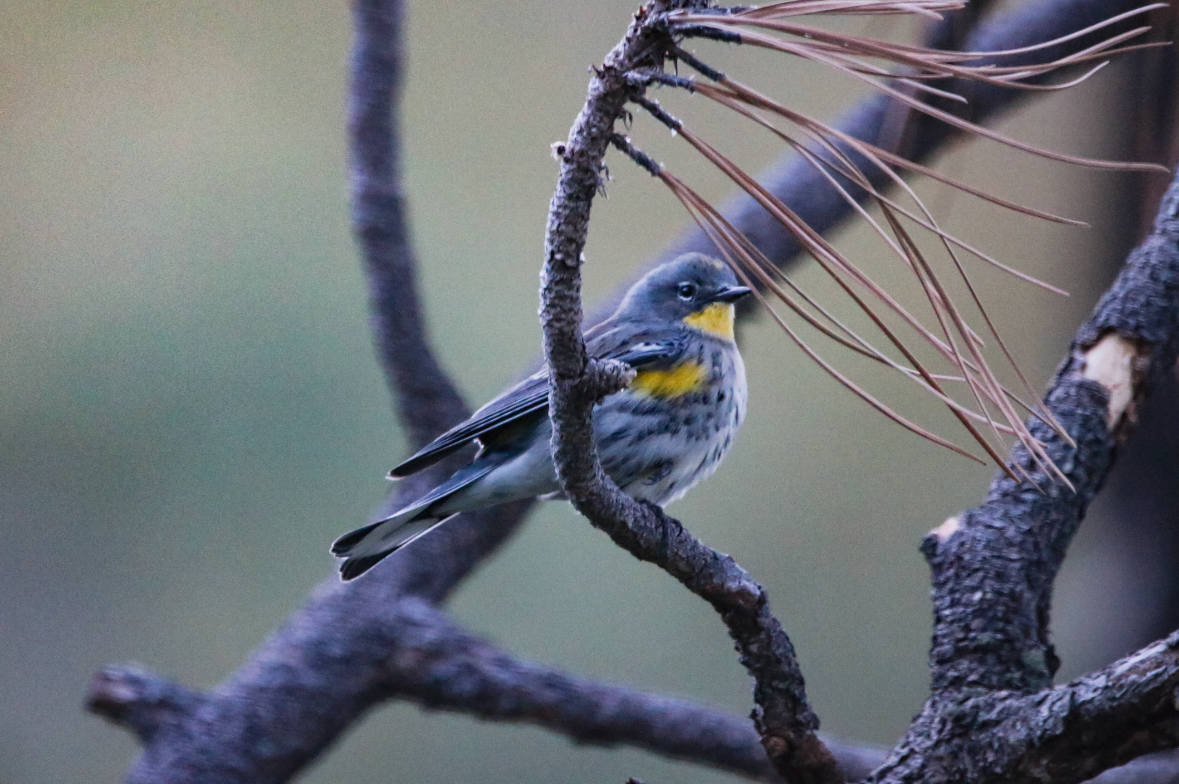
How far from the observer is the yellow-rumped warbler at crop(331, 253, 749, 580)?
1620 mm

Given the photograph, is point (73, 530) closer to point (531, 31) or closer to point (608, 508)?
point (531, 31)

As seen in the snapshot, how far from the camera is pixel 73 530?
2635mm

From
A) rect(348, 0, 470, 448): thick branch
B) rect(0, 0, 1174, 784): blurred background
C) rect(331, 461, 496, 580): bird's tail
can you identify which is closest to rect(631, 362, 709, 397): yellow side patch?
rect(331, 461, 496, 580): bird's tail

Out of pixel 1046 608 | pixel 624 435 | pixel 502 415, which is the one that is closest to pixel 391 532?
pixel 502 415

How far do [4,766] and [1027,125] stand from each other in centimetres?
333

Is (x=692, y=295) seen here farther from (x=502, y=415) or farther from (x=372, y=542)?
(x=372, y=542)

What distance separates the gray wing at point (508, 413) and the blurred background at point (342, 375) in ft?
2.67

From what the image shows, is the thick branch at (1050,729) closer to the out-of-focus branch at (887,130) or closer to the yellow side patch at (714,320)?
the yellow side patch at (714,320)

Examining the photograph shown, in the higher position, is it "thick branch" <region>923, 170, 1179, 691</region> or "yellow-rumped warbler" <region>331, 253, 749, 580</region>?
"yellow-rumped warbler" <region>331, 253, 749, 580</region>

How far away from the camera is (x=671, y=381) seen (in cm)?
175

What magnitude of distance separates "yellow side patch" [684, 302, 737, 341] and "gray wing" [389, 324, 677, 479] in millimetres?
117

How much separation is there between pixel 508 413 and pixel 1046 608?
0.78 meters

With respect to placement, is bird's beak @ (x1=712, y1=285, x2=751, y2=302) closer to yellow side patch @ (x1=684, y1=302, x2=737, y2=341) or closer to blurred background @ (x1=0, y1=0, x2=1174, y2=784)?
yellow side patch @ (x1=684, y1=302, x2=737, y2=341)

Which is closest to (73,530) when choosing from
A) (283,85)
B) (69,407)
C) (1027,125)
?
(69,407)
